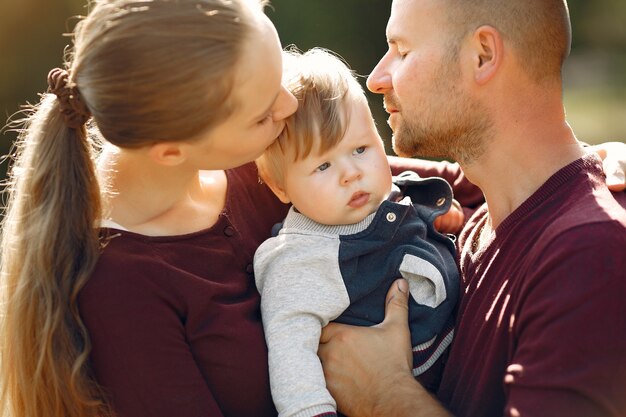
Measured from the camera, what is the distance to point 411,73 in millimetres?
2695

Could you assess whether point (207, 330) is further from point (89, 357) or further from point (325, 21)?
point (325, 21)

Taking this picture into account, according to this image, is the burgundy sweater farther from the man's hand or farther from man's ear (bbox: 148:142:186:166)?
the man's hand

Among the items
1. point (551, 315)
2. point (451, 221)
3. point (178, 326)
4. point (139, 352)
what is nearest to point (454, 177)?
point (451, 221)

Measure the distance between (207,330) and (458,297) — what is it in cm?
75

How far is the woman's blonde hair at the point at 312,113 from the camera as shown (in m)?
2.38

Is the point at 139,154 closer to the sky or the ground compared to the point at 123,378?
closer to the sky

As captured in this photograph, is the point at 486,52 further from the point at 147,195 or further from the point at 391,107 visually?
the point at 147,195

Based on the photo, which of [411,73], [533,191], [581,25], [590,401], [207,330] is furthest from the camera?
[581,25]

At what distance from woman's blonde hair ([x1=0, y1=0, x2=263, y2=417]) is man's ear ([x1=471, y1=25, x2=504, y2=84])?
2.27ft

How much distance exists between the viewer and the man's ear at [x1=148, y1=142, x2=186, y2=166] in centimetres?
222

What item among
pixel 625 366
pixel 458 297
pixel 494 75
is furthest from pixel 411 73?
pixel 625 366

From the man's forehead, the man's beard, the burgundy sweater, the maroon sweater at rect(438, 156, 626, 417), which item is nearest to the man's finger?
the burgundy sweater

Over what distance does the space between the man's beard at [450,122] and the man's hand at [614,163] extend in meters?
0.34

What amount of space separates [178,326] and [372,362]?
0.56 meters
